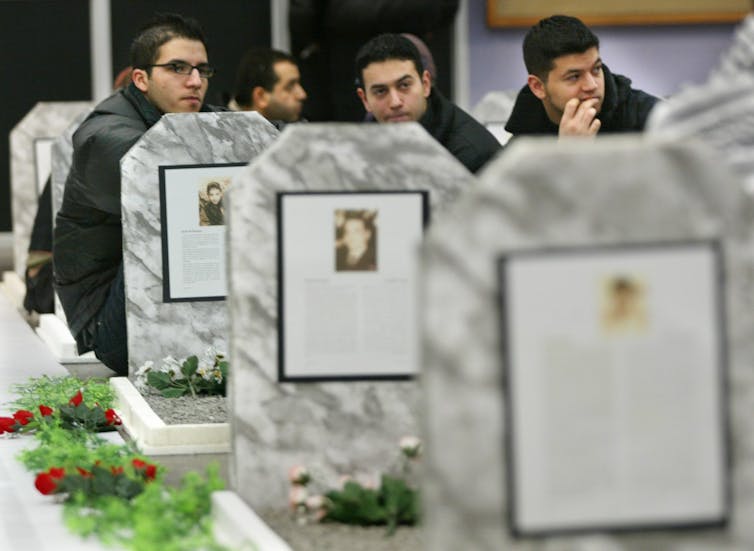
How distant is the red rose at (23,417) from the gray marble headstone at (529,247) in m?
2.30

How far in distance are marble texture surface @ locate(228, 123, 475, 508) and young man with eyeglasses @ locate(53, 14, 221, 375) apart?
6.44 ft

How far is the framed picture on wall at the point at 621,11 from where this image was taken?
1166cm

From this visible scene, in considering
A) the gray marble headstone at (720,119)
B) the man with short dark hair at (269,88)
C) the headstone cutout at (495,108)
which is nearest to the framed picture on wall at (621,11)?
the headstone cutout at (495,108)

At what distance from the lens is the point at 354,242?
341 cm

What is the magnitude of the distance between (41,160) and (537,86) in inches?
127

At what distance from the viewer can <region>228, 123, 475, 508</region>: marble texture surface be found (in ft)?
11.4

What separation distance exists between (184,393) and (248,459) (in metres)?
1.36

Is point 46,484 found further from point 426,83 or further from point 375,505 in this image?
point 426,83

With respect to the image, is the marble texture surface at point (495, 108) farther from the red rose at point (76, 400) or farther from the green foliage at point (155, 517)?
the green foliage at point (155, 517)

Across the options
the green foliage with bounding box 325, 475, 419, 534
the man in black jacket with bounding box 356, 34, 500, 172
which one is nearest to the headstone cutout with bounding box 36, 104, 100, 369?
the man in black jacket with bounding box 356, 34, 500, 172

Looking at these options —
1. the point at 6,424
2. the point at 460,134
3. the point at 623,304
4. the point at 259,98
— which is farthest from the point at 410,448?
the point at 259,98

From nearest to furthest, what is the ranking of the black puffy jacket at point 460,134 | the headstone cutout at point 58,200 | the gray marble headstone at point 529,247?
the gray marble headstone at point 529,247
the black puffy jacket at point 460,134
the headstone cutout at point 58,200

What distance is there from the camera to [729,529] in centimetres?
251

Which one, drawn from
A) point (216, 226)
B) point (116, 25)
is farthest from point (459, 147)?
point (116, 25)
